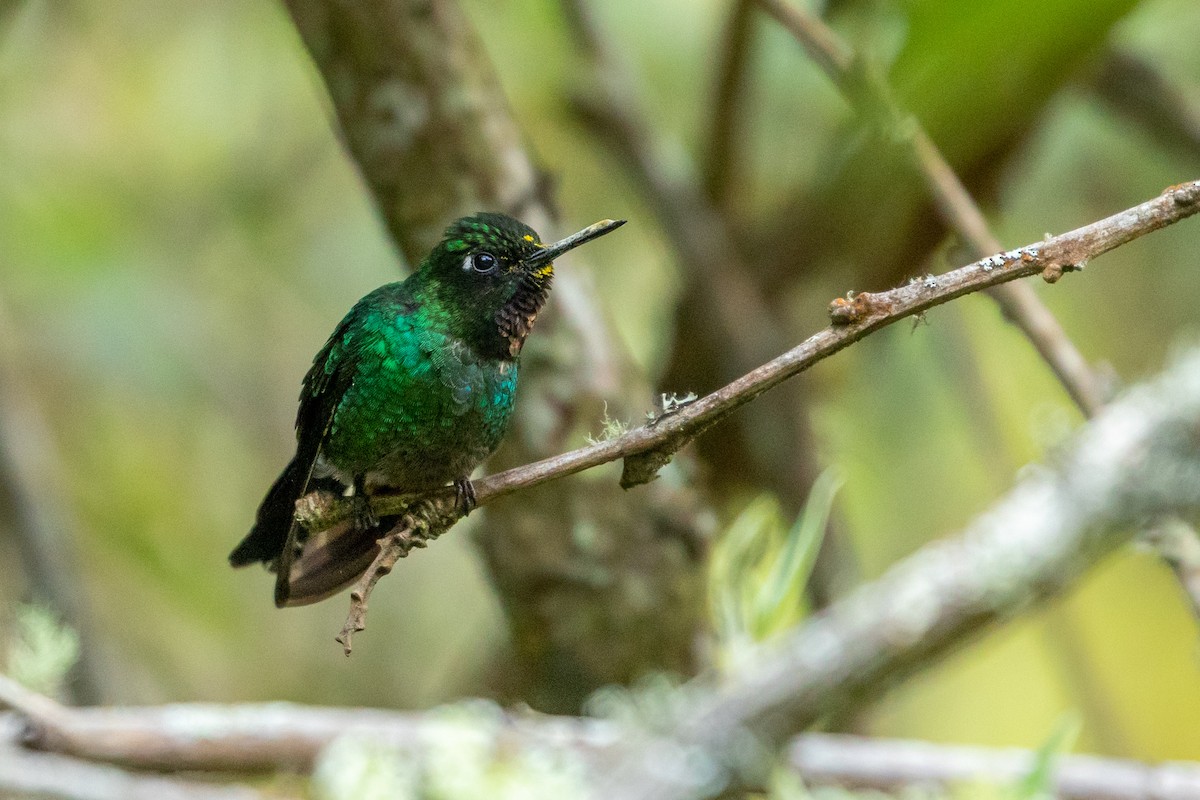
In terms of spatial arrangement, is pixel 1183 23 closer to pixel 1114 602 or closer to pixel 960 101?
pixel 1114 602

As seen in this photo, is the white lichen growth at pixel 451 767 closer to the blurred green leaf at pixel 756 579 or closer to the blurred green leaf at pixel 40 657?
the blurred green leaf at pixel 756 579

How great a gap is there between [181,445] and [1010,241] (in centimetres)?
345

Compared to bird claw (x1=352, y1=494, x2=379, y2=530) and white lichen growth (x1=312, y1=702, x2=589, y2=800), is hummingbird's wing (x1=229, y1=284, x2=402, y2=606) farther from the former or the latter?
white lichen growth (x1=312, y1=702, x2=589, y2=800)

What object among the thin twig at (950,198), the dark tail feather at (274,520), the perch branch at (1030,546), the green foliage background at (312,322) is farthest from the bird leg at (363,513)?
the green foliage background at (312,322)

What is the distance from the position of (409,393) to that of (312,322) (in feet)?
9.51

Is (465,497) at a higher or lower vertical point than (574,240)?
lower

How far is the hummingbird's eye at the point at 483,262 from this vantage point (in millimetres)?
2100

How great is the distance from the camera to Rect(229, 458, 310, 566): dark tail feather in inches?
78.1

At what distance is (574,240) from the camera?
1.86 meters

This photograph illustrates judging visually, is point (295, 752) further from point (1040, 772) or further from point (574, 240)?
point (1040, 772)

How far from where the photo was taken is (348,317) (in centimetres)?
208

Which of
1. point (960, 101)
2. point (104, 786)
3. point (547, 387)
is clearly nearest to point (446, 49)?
point (547, 387)

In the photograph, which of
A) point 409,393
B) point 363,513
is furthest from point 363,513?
point 409,393

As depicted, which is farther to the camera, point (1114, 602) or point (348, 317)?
point (1114, 602)
